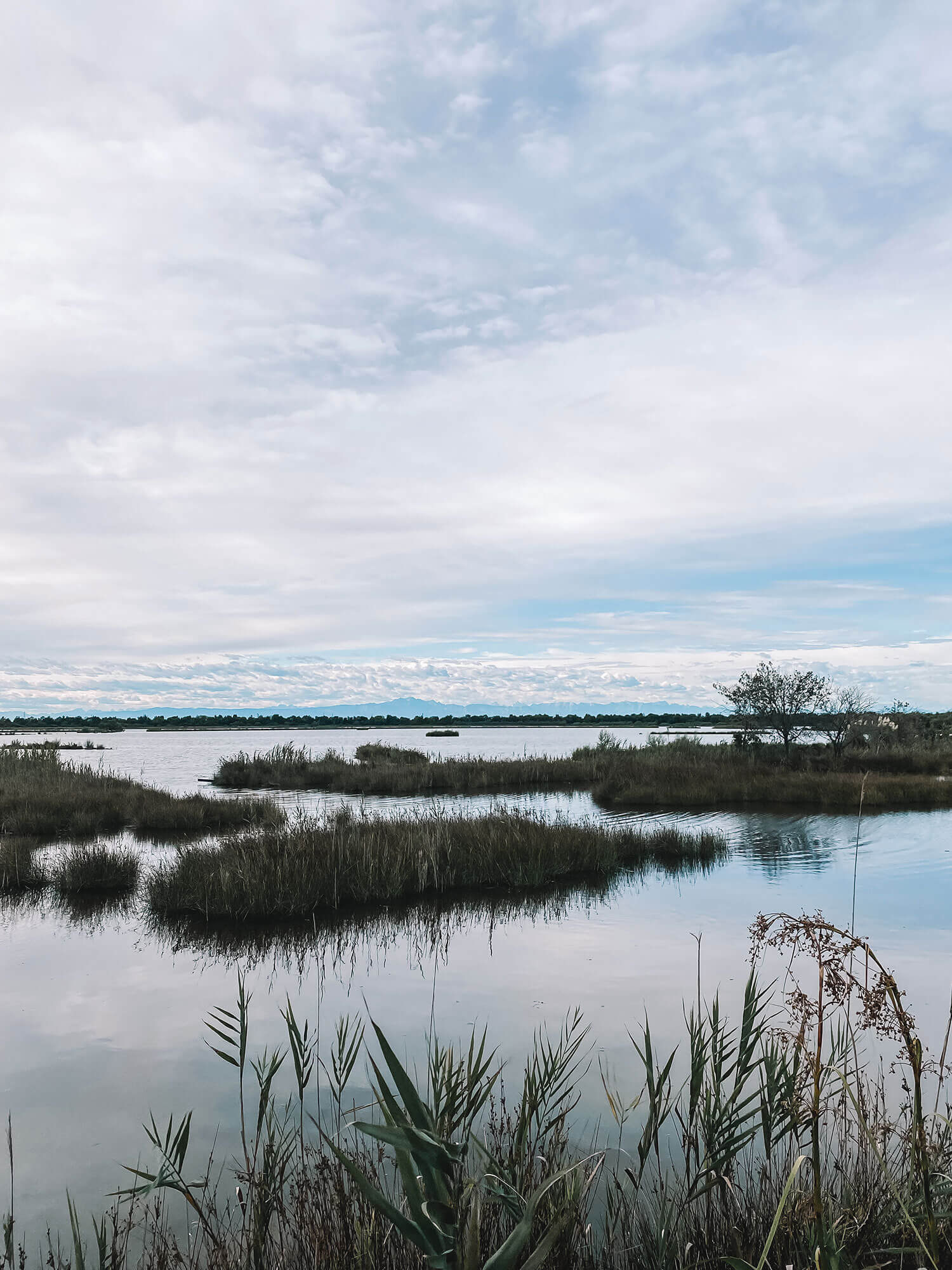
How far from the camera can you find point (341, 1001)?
28.1ft

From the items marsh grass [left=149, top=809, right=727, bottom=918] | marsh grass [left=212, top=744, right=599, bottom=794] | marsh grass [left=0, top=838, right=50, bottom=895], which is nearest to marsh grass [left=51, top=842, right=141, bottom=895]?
marsh grass [left=0, top=838, right=50, bottom=895]

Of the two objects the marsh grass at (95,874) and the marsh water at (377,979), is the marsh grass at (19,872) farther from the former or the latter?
the marsh water at (377,979)

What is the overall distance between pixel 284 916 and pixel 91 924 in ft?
9.52

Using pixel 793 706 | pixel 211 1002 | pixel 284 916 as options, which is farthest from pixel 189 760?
pixel 211 1002

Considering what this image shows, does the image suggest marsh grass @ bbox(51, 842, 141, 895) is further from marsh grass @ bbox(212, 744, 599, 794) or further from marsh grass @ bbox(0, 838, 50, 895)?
marsh grass @ bbox(212, 744, 599, 794)

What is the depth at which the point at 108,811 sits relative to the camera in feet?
71.7

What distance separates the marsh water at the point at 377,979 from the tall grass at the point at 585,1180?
0.78 metres

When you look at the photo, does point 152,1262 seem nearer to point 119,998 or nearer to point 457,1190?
point 457,1190

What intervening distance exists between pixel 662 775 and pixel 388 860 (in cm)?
1817

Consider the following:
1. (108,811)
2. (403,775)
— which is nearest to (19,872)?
(108,811)

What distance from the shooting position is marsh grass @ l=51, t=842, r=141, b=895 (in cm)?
1448

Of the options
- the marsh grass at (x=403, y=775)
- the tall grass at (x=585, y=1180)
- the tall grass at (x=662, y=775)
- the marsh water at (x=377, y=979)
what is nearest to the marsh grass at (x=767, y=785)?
→ the tall grass at (x=662, y=775)

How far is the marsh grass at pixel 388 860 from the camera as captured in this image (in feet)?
41.1

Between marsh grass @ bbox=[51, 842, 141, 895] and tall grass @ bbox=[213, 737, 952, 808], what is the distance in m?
15.3
